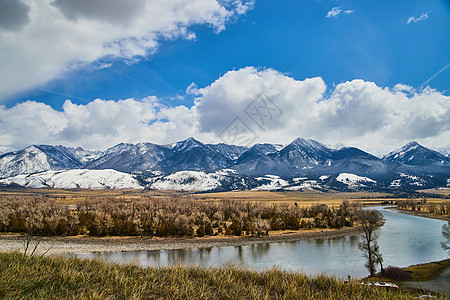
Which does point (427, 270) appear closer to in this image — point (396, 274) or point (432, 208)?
point (396, 274)

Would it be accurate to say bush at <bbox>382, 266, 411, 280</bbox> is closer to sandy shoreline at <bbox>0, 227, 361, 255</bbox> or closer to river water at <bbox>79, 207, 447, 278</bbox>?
river water at <bbox>79, 207, 447, 278</bbox>

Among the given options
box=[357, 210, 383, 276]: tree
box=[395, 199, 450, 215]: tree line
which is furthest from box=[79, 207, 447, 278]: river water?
box=[395, 199, 450, 215]: tree line

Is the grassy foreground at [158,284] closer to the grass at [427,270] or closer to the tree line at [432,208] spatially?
the grass at [427,270]

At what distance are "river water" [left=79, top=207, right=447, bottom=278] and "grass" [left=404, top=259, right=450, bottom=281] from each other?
97.9 inches

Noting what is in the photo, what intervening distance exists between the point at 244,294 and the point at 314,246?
148ft

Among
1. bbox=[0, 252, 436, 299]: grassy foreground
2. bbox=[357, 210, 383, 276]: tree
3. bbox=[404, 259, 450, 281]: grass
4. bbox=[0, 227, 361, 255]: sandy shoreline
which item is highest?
bbox=[0, 252, 436, 299]: grassy foreground

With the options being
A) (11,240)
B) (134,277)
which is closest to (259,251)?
(134,277)

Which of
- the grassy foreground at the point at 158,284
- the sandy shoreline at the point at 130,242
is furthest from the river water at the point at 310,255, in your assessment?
the grassy foreground at the point at 158,284

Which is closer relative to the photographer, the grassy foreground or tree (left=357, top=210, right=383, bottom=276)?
the grassy foreground

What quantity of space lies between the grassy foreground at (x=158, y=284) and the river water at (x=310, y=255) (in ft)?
73.6

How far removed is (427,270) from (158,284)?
117 feet

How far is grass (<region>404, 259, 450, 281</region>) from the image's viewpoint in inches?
1195

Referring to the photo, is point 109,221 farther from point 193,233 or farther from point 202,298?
point 202,298

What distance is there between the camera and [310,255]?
4166cm
